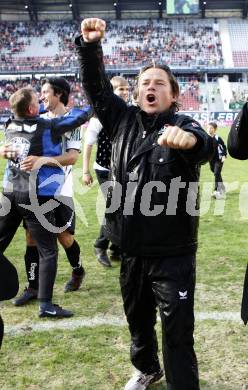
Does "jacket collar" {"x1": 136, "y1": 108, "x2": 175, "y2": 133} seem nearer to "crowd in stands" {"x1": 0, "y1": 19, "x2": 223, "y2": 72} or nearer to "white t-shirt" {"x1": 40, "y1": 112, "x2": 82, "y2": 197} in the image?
"white t-shirt" {"x1": 40, "y1": 112, "x2": 82, "y2": 197}

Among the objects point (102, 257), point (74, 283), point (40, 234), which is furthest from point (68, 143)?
point (102, 257)

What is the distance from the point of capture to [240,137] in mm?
2271

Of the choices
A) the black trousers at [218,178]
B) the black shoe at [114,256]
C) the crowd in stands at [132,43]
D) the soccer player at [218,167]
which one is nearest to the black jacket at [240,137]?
the black shoe at [114,256]

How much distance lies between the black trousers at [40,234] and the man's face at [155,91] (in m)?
1.77

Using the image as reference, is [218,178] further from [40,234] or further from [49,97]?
[40,234]

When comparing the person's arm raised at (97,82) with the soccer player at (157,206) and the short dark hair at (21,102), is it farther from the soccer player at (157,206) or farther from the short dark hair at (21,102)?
the short dark hair at (21,102)

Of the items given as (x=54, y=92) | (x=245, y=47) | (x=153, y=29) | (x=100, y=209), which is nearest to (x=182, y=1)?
(x=153, y=29)

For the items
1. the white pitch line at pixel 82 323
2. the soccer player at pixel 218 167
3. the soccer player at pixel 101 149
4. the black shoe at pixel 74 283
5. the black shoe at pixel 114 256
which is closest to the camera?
the white pitch line at pixel 82 323

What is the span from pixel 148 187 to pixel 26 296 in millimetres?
2447

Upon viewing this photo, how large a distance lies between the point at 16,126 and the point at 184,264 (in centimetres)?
208

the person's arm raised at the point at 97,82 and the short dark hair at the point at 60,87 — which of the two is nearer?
the person's arm raised at the point at 97,82

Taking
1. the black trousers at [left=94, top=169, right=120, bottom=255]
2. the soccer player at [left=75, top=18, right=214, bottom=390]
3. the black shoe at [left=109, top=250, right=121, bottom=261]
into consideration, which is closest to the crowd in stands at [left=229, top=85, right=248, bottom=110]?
the black shoe at [left=109, top=250, right=121, bottom=261]

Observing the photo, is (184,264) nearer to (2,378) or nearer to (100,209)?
(2,378)

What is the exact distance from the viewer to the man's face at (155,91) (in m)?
2.66
